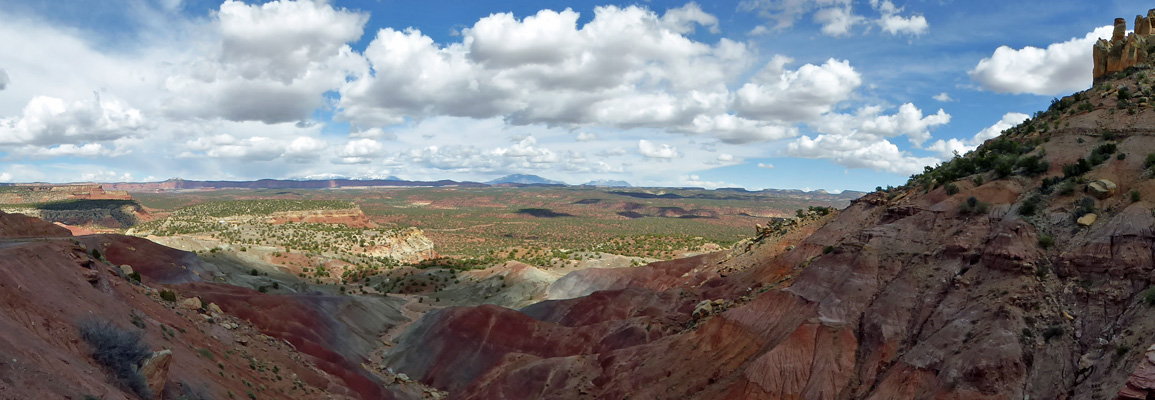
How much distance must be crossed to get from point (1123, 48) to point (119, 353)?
4783 centimetres

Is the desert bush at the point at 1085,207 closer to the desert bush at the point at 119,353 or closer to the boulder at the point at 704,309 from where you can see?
the boulder at the point at 704,309

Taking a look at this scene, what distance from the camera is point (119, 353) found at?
51.9 ft

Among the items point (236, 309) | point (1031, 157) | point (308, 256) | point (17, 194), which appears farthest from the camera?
point (17, 194)

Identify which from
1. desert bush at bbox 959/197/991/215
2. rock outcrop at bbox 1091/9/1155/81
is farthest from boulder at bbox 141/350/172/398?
rock outcrop at bbox 1091/9/1155/81

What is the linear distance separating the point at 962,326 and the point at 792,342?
5620mm

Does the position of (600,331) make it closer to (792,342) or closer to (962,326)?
(792,342)

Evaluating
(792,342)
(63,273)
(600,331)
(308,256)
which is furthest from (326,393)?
(308,256)

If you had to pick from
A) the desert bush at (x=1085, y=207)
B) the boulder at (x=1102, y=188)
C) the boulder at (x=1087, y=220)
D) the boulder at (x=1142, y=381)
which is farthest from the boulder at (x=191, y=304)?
the boulder at (x=1102, y=188)

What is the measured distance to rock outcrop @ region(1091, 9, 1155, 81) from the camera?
103ft

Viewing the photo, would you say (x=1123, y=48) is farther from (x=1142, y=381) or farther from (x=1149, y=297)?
(x=1142, y=381)

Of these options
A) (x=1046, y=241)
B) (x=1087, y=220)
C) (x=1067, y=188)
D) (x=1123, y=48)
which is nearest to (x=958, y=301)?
(x=1046, y=241)

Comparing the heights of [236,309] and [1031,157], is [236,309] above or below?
below

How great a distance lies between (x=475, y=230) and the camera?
547ft

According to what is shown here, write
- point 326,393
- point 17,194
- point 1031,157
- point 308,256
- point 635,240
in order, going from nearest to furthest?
point 1031,157 < point 326,393 < point 308,256 < point 635,240 < point 17,194
